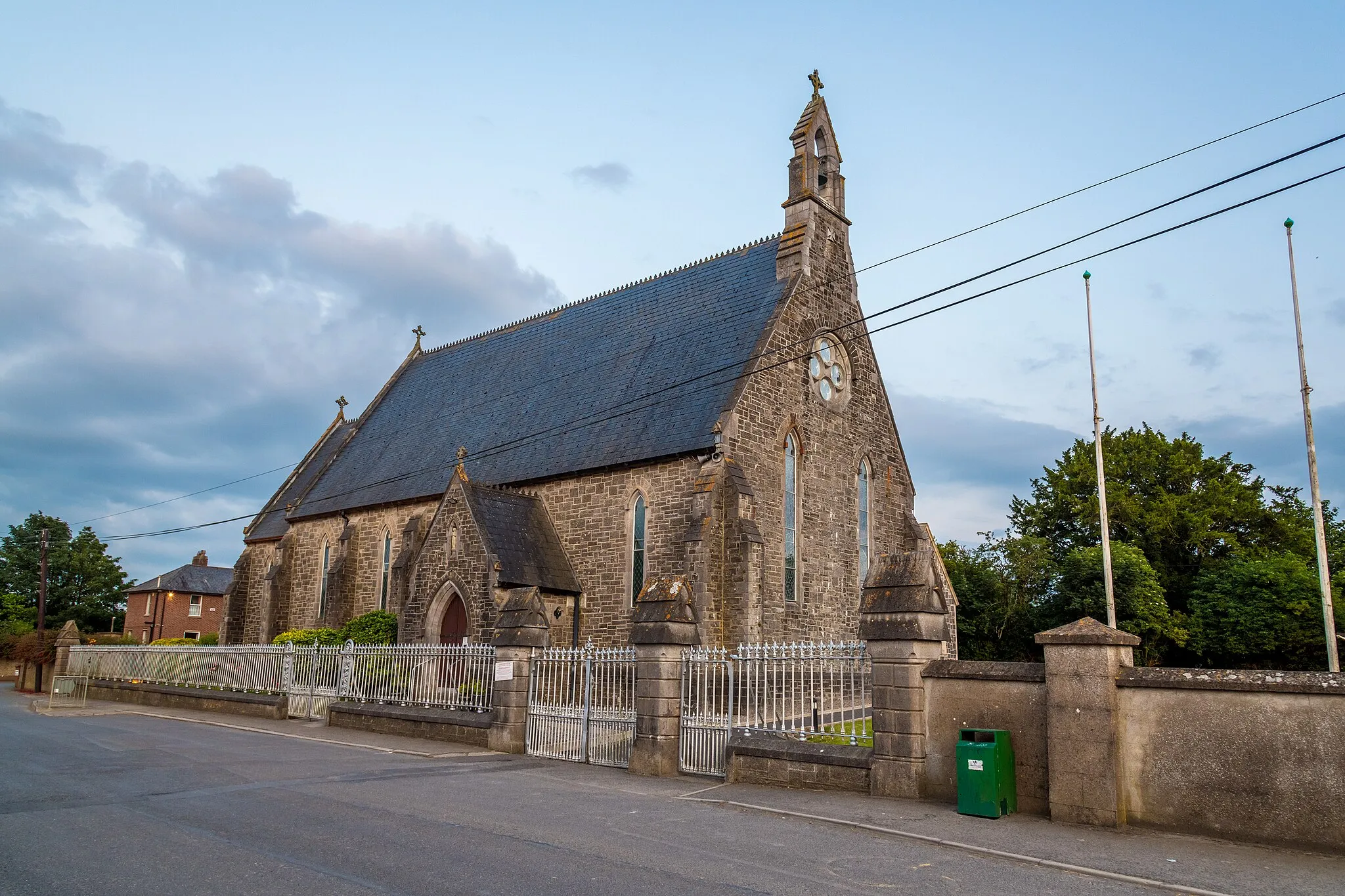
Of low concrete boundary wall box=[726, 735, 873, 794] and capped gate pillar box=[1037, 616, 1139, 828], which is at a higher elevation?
capped gate pillar box=[1037, 616, 1139, 828]

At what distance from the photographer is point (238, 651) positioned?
78.9 ft

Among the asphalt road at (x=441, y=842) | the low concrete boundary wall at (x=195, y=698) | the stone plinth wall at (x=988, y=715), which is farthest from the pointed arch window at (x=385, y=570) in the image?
the stone plinth wall at (x=988, y=715)

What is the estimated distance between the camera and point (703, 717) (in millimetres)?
13352

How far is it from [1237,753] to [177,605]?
193 ft

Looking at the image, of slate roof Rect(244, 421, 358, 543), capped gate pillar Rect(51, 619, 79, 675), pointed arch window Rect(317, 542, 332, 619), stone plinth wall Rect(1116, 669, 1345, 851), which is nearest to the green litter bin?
stone plinth wall Rect(1116, 669, 1345, 851)

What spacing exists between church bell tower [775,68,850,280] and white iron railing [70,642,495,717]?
42.5ft

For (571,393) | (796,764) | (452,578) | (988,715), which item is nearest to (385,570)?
(452,578)

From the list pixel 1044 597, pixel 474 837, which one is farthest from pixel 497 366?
pixel 474 837

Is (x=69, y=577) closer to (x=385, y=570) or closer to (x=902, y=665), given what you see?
(x=385, y=570)

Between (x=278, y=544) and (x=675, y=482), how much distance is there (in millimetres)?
19057

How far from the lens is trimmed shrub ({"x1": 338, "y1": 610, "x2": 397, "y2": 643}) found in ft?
81.6

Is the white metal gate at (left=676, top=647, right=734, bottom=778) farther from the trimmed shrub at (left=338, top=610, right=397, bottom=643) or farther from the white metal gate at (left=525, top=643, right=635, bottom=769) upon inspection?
the trimmed shrub at (left=338, top=610, right=397, bottom=643)

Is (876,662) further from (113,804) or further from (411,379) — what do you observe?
(411,379)

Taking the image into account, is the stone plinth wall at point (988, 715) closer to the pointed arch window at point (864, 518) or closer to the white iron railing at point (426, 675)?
the white iron railing at point (426, 675)
